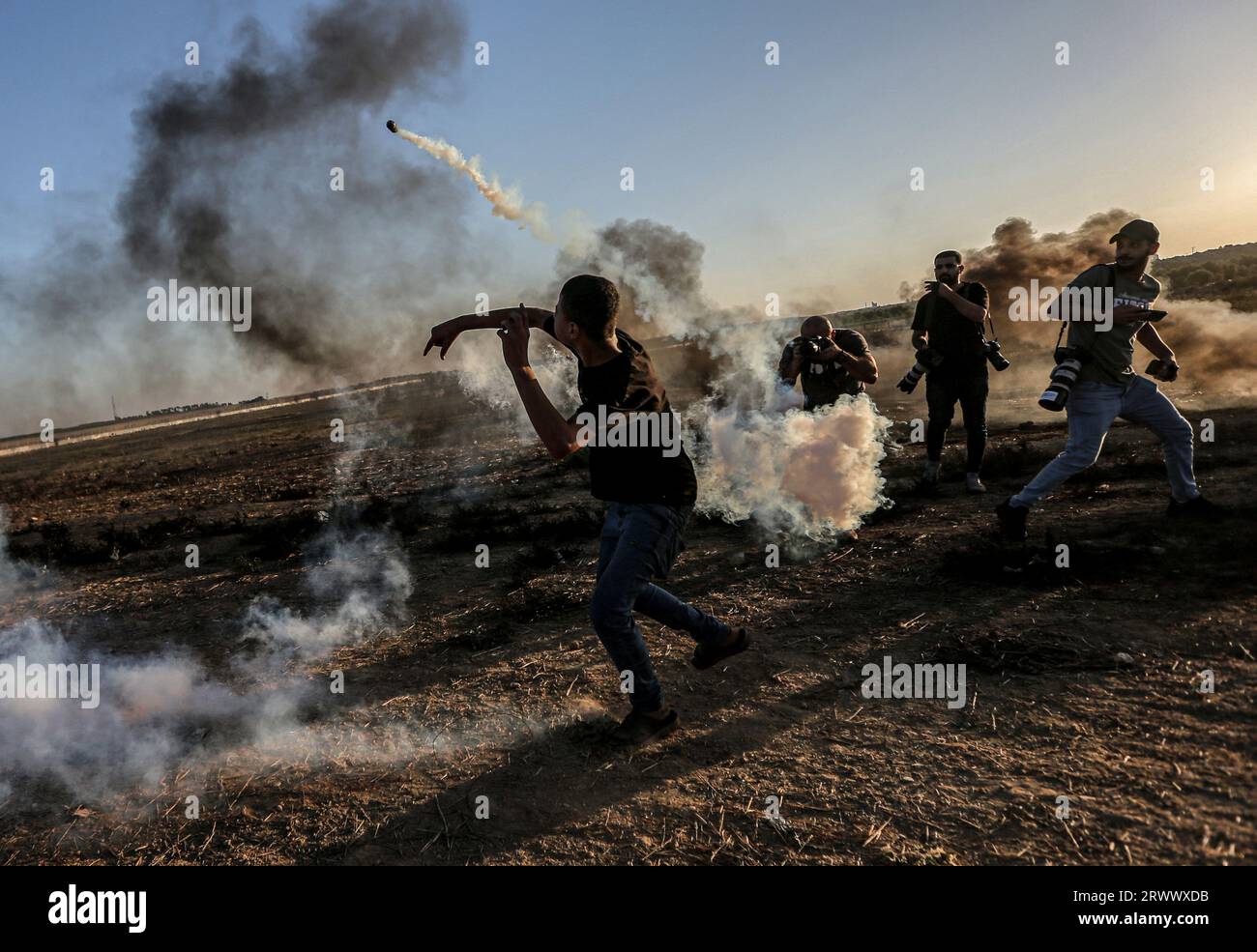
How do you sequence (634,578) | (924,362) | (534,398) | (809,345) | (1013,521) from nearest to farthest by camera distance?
(534,398), (634,578), (1013,521), (809,345), (924,362)

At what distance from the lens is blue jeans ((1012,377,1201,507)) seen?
17.6 feet

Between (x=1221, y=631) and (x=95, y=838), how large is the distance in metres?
6.21

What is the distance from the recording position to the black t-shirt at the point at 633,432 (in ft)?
10.7

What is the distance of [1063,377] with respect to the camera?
5.34 m

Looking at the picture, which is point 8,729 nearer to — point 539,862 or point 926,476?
point 539,862

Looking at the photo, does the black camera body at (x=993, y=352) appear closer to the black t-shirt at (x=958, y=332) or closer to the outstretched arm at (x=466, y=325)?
the black t-shirt at (x=958, y=332)

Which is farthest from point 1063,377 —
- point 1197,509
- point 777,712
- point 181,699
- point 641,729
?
point 181,699

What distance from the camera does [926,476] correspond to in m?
8.16

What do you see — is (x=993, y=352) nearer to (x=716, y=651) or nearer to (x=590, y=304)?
(x=716, y=651)

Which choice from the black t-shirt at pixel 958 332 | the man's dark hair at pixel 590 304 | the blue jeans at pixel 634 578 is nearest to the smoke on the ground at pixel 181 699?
the blue jeans at pixel 634 578

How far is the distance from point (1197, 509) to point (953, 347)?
8.58ft

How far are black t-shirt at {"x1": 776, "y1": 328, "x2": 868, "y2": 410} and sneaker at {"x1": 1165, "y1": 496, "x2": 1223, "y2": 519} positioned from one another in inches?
115

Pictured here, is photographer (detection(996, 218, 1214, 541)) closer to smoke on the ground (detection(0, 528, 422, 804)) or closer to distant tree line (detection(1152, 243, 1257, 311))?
smoke on the ground (detection(0, 528, 422, 804))

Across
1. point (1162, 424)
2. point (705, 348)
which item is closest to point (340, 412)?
point (705, 348)
